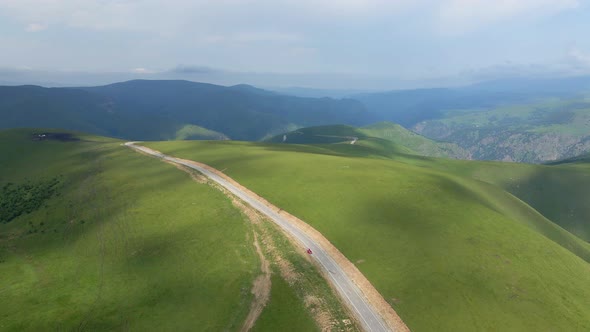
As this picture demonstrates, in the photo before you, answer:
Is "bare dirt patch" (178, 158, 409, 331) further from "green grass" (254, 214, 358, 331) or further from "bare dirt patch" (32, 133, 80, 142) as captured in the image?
"bare dirt patch" (32, 133, 80, 142)

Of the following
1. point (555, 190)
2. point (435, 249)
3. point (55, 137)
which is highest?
point (55, 137)

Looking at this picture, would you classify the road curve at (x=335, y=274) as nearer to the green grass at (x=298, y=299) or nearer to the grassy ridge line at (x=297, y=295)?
the grassy ridge line at (x=297, y=295)

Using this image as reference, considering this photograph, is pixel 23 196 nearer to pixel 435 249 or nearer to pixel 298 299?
pixel 298 299

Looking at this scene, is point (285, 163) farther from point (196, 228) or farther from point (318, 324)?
point (318, 324)

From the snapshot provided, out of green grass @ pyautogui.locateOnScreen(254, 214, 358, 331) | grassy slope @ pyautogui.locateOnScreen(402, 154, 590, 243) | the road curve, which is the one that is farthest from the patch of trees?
grassy slope @ pyautogui.locateOnScreen(402, 154, 590, 243)

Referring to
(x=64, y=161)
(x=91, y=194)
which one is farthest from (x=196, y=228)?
(x=64, y=161)

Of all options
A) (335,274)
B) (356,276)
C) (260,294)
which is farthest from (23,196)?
(356,276)
